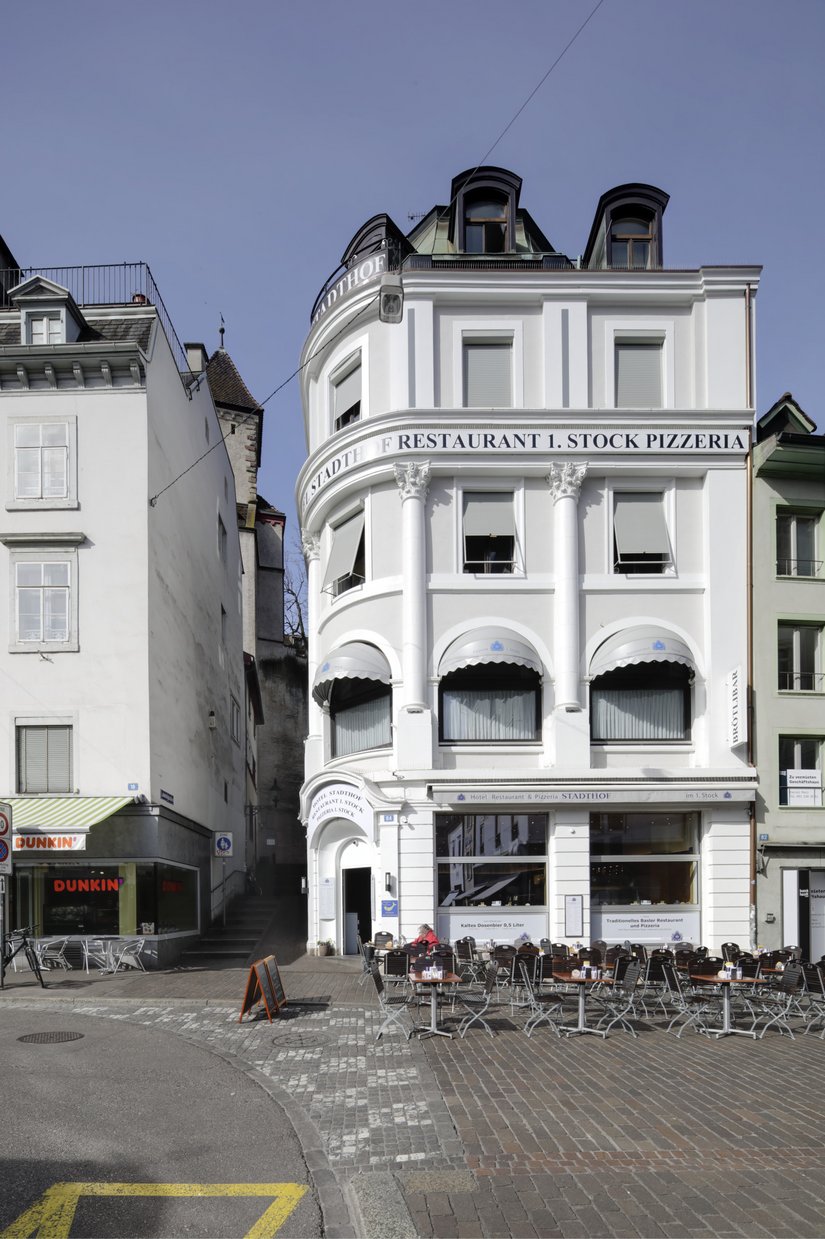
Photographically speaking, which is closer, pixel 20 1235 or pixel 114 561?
pixel 20 1235

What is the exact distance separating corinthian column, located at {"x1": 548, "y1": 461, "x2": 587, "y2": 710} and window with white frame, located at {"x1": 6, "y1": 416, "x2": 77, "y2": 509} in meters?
10.4

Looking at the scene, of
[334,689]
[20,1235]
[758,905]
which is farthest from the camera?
[334,689]

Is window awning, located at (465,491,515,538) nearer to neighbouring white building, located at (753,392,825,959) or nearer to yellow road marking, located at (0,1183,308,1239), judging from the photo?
neighbouring white building, located at (753,392,825,959)

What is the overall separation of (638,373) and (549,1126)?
59.9ft

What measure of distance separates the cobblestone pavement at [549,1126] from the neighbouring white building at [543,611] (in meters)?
7.53

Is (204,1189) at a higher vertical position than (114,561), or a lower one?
lower

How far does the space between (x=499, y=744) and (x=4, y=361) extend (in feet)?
43.6

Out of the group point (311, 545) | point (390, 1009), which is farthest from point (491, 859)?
point (311, 545)

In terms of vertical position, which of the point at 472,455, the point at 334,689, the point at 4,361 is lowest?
the point at 334,689

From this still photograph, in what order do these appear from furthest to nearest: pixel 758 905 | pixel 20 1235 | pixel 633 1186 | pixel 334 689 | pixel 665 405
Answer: pixel 334 689 < pixel 665 405 < pixel 758 905 < pixel 633 1186 < pixel 20 1235

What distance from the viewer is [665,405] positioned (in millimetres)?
24094

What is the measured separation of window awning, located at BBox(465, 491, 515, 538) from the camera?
2386 cm

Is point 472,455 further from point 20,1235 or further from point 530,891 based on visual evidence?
point 20,1235

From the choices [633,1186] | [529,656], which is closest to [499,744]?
[529,656]
